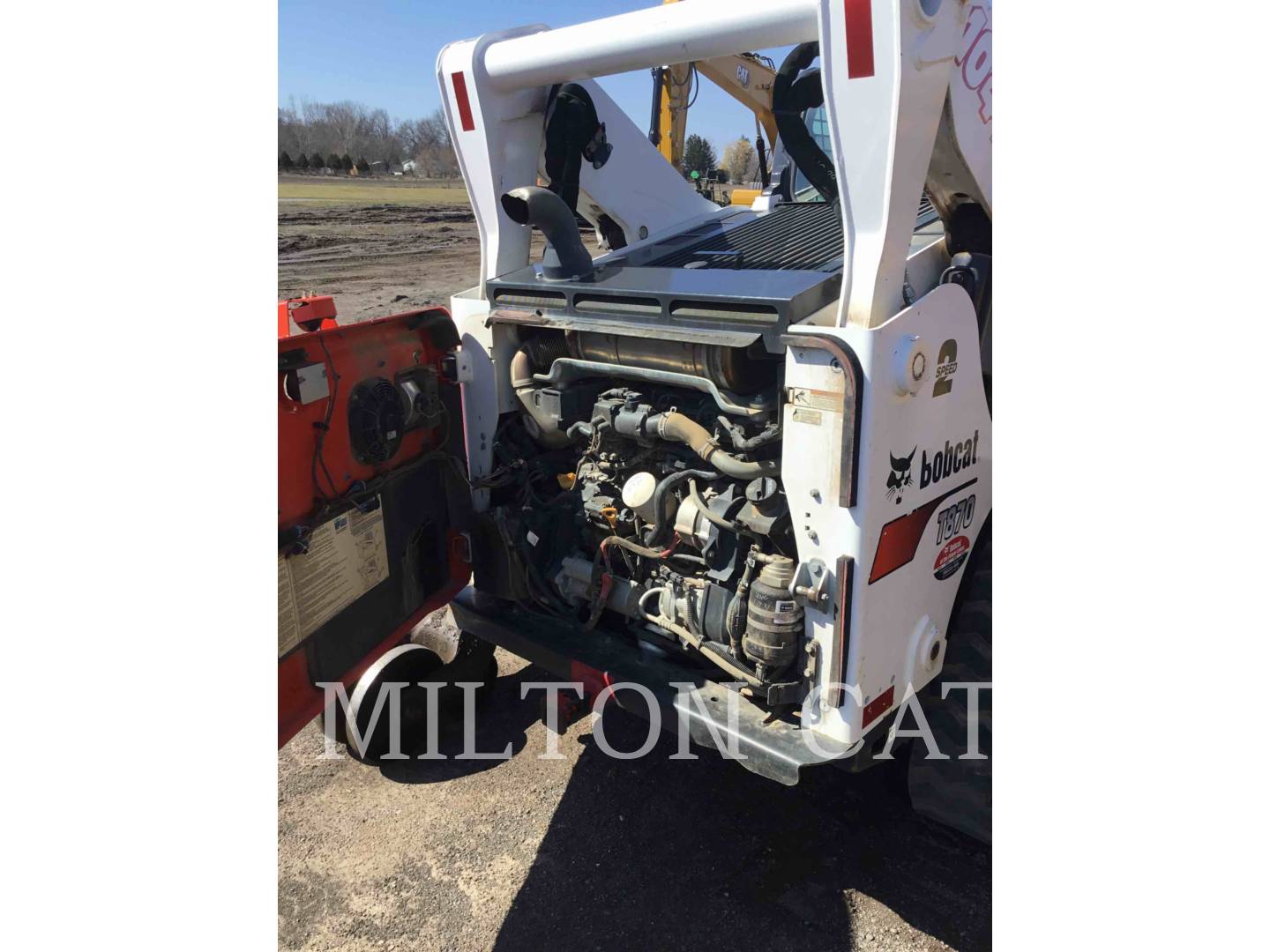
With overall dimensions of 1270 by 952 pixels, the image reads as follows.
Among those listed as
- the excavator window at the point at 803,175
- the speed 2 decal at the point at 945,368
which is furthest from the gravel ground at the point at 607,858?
the excavator window at the point at 803,175

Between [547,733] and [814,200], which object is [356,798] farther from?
[814,200]

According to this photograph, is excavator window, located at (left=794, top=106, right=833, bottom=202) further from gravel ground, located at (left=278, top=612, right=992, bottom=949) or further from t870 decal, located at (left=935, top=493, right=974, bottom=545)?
gravel ground, located at (left=278, top=612, right=992, bottom=949)

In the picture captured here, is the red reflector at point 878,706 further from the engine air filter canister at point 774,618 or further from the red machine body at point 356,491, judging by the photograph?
the red machine body at point 356,491

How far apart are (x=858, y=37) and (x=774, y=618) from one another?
5.15 ft

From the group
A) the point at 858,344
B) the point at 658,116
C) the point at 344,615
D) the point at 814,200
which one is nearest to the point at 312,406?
the point at 344,615

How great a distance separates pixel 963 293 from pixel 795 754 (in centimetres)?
146

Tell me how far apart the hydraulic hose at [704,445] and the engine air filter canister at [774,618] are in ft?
0.89

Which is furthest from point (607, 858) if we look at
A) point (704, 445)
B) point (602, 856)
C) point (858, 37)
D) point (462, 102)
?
point (462, 102)

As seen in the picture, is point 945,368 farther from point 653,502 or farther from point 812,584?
point 653,502

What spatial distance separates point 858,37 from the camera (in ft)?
7.04

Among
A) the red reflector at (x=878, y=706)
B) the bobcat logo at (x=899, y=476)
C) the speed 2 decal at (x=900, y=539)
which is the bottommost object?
the red reflector at (x=878, y=706)

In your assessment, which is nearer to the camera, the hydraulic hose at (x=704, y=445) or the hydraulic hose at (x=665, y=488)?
the hydraulic hose at (x=704, y=445)

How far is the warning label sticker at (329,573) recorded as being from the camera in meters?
2.68

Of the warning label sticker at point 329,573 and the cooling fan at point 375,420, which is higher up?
the cooling fan at point 375,420
